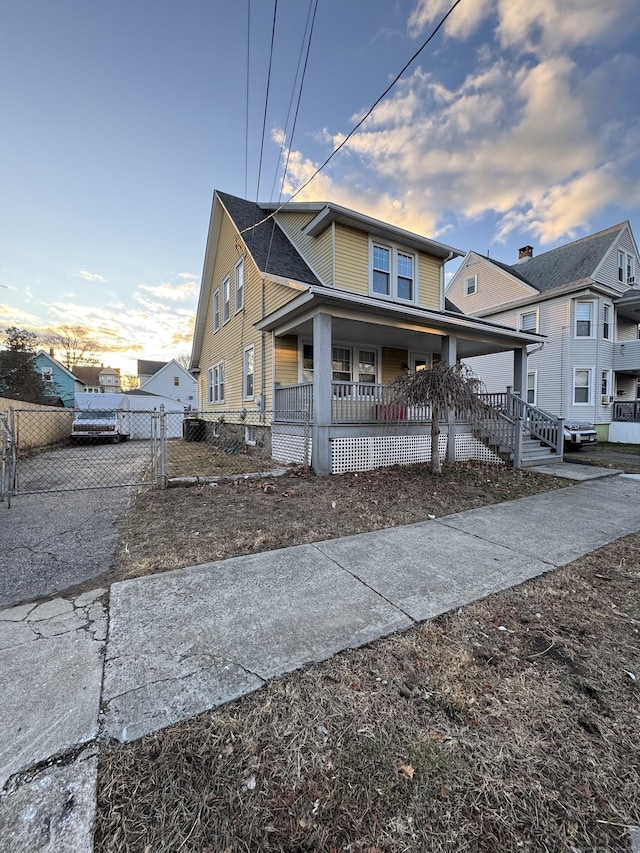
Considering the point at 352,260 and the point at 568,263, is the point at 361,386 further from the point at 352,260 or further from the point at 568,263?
the point at 568,263

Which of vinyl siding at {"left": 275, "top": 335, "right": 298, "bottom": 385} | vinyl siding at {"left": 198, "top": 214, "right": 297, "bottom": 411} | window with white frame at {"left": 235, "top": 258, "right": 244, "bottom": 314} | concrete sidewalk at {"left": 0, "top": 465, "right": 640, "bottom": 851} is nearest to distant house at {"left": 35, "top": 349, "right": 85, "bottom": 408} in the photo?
vinyl siding at {"left": 198, "top": 214, "right": 297, "bottom": 411}

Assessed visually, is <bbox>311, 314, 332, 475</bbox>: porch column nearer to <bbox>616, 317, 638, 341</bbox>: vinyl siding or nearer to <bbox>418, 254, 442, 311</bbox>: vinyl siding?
<bbox>418, 254, 442, 311</bbox>: vinyl siding

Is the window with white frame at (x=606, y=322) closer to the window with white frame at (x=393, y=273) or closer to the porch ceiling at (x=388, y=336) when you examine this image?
the porch ceiling at (x=388, y=336)

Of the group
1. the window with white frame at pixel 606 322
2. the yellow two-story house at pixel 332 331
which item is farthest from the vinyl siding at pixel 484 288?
the yellow two-story house at pixel 332 331

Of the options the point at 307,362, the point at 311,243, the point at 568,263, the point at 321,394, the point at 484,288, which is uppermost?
the point at 568,263

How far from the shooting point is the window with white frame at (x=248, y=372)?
11.2 meters

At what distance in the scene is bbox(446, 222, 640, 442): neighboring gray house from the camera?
16.2 metres

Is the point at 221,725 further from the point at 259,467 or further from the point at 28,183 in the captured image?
the point at 28,183

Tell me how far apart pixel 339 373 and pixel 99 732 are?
9.91 meters

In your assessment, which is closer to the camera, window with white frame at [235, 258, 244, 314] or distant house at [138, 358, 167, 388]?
window with white frame at [235, 258, 244, 314]

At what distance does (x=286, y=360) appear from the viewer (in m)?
9.86

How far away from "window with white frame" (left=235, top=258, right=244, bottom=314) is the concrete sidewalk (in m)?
10.0

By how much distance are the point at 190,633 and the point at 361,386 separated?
6.99 metres

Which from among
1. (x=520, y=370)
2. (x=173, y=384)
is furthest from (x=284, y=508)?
(x=173, y=384)
